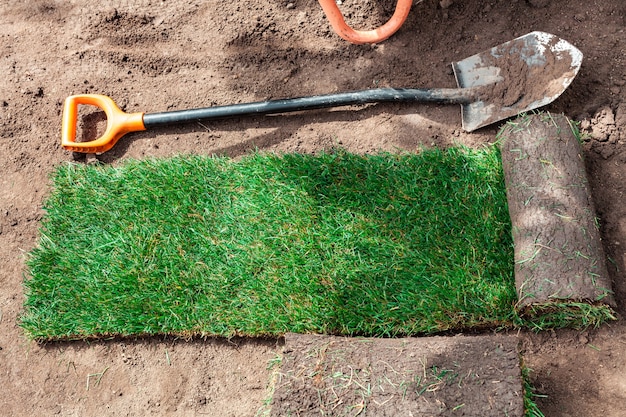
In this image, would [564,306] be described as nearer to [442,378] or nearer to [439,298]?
[439,298]

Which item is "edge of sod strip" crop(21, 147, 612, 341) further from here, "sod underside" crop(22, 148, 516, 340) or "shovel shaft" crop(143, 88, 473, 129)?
"shovel shaft" crop(143, 88, 473, 129)

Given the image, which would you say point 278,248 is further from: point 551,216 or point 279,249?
point 551,216

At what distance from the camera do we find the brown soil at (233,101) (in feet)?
8.55

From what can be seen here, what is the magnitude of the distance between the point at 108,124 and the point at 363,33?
Answer: 150 centimetres

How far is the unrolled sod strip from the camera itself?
7.80 feet

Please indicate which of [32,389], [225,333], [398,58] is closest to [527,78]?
[398,58]

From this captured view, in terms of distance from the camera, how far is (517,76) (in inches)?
115

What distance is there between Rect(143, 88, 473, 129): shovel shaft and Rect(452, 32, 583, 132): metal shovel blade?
3.7 inches

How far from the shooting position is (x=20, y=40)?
3.73 metres

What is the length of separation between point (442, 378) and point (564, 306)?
68 cm

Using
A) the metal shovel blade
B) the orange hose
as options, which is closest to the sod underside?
the metal shovel blade

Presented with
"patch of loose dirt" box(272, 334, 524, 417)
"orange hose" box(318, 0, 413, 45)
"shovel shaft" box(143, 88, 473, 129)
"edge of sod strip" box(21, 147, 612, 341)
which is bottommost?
"patch of loose dirt" box(272, 334, 524, 417)

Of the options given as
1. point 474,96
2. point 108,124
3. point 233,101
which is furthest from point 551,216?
point 108,124

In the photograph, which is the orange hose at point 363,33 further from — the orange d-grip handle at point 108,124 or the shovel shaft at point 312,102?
the orange d-grip handle at point 108,124
